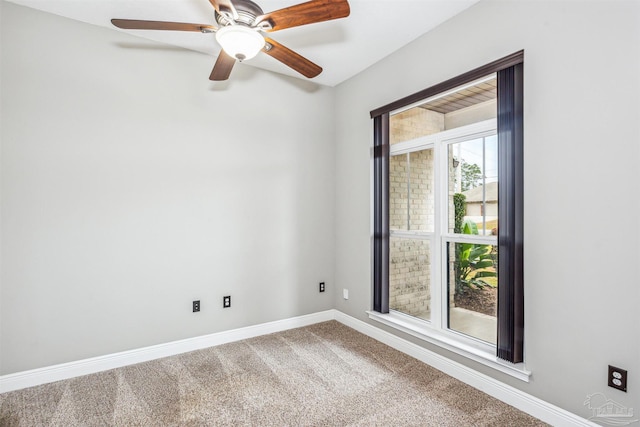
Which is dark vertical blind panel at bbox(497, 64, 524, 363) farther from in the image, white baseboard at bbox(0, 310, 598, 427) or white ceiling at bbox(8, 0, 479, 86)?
white ceiling at bbox(8, 0, 479, 86)

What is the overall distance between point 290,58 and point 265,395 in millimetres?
2295

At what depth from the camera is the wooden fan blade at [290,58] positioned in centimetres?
196

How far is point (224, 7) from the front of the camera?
160 cm

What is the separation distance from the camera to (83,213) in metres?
2.49

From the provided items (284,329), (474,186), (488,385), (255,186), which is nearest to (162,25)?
(255,186)

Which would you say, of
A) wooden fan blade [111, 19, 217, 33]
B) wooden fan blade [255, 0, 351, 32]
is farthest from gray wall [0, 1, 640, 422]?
wooden fan blade [255, 0, 351, 32]

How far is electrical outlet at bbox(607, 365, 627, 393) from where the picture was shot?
1604 millimetres

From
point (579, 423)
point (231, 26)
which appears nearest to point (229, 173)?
point (231, 26)

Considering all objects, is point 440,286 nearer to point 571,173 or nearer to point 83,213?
point 571,173

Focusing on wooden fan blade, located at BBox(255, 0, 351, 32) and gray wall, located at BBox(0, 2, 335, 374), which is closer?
wooden fan blade, located at BBox(255, 0, 351, 32)

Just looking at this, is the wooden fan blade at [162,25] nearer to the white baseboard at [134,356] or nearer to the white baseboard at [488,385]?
the white baseboard at [134,356]

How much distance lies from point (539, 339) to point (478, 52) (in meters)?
1.95

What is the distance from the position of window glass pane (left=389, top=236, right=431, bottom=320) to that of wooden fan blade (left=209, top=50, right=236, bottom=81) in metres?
2.11

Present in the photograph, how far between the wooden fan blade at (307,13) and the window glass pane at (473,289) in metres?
1.87
